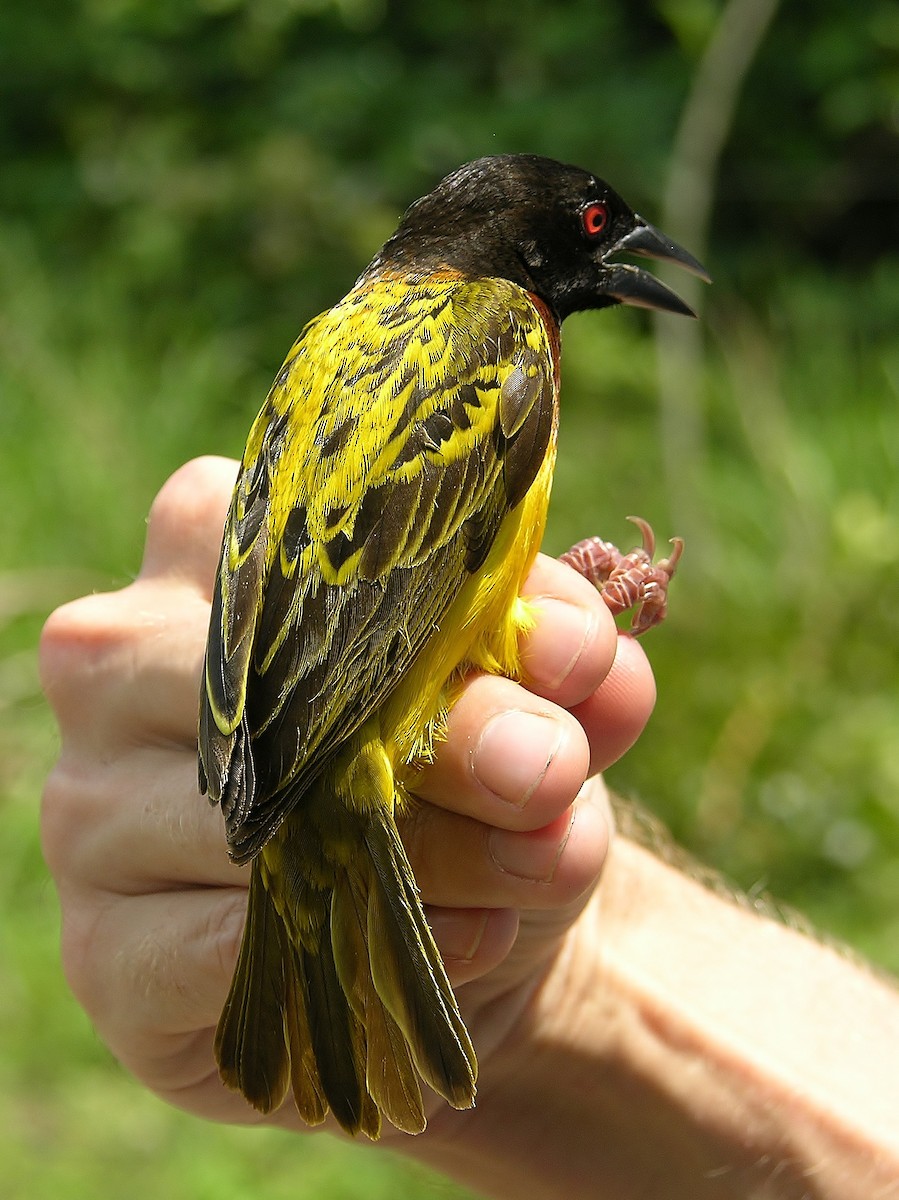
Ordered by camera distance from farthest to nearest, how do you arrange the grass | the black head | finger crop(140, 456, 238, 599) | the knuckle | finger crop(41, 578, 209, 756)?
the grass < the black head < finger crop(140, 456, 238, 599) < the knuckle < finger crop(41, 578, 209, 756)

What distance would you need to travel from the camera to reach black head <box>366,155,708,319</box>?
119 inches

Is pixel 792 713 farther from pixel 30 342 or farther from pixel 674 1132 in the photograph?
pixel 30 342

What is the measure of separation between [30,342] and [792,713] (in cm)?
438

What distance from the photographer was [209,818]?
232 centimetres

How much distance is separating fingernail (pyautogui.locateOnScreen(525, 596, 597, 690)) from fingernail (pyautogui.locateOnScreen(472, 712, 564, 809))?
0.37 feet

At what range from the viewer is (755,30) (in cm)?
677

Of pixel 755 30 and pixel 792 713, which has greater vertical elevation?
pixel 755 30

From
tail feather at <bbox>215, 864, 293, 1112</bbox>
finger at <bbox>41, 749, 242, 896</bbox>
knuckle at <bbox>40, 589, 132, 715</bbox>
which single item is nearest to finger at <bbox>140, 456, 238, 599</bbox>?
knuckle at <bbox>40, 589, 132, 715</bbox>

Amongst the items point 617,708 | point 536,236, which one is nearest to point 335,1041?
point 617,708

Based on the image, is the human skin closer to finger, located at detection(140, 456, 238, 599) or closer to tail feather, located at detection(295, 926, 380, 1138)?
finger, located at detection(140, 456, 238, 599)

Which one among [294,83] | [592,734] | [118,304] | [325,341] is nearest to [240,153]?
[294,83]

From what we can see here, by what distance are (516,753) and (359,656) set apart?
0.30 m

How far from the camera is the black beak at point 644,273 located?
10.4 ft

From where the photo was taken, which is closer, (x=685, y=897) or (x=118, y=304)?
(x=685, y=897)
